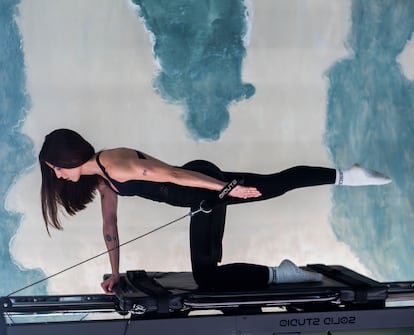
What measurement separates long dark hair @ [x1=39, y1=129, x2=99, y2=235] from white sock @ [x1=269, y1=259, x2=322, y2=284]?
0.93 meters

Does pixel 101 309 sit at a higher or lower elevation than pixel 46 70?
lower

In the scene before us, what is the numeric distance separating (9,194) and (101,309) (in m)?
0.83

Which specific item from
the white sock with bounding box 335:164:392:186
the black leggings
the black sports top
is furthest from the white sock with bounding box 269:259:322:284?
the white sock with bounding box 335:164:392:186

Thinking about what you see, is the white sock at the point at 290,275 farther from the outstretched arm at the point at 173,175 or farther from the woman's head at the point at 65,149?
the woman's head at the point at 65,149

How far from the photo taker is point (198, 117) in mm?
2748

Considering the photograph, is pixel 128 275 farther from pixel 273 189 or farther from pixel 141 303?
pixel 273 189

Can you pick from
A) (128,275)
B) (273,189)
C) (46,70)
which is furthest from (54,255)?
(273,189)

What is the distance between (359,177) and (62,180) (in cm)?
146

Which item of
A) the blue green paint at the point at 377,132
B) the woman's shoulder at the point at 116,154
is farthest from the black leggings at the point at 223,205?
the woman's shoulder at the point at 116,154

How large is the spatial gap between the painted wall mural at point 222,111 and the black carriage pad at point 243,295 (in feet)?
1.74

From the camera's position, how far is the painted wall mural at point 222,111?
8.71 ft

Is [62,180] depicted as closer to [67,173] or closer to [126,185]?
[67,173]

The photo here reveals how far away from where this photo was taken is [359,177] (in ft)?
9.45

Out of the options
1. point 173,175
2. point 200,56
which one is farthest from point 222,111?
point 173,175
